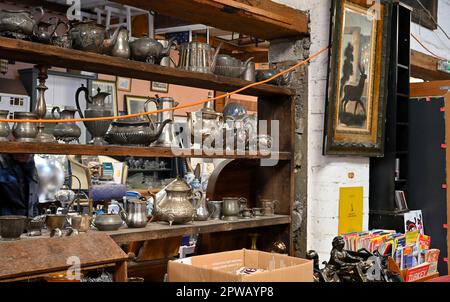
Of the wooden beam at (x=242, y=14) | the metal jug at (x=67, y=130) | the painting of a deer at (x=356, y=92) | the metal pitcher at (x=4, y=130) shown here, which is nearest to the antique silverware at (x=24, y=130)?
the metal pitcher at (x=4, y=130)

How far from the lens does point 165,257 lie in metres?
3.55

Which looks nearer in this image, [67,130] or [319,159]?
[67,130]

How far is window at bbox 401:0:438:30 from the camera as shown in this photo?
18.6 feet

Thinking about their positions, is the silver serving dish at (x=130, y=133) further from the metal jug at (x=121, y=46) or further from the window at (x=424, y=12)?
the window at (x=424, y=12)

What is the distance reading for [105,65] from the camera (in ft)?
8.26

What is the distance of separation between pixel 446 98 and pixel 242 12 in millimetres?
2461

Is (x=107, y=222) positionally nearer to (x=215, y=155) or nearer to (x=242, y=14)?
(x=215, y=155)

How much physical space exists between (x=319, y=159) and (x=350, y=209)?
466 millimetres

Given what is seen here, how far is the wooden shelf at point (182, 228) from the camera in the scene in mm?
2521

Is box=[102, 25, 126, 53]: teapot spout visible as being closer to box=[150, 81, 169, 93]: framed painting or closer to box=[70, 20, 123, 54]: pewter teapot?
box=[70, 20, 123, 54]: pewter teapot

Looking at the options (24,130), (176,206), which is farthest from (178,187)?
(24,130)
